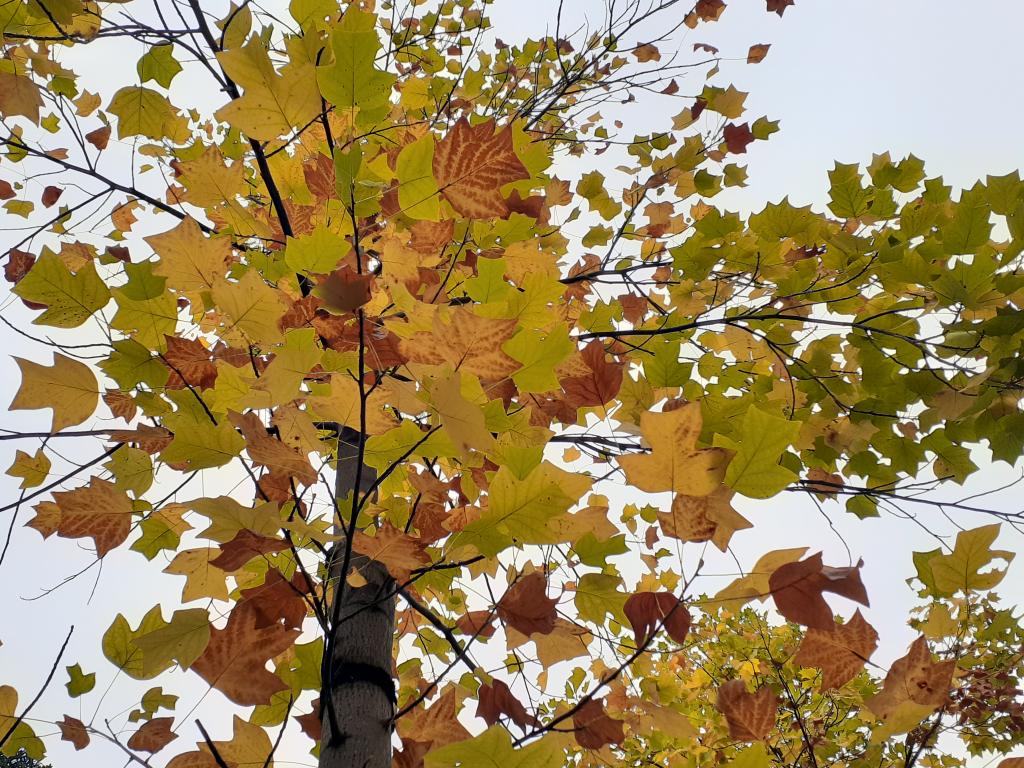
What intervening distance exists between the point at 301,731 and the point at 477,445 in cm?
87

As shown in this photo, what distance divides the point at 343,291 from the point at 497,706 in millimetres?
835

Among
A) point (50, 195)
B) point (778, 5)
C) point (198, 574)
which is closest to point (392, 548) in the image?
point (198, 574)

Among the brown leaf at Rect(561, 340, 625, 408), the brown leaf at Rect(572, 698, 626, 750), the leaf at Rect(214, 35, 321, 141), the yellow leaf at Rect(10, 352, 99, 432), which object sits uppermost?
the leaf at Rect(214, 35, 321, 141)

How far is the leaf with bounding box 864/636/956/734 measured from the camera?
0.74m

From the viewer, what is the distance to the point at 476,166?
874 millimetres

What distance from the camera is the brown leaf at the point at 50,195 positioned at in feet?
6.88

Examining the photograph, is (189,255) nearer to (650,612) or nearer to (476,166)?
(476,166)

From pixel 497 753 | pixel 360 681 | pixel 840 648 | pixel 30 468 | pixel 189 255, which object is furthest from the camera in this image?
pixel 30 468

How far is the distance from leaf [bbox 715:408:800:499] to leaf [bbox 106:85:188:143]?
149 cm

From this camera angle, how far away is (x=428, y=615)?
147 cm

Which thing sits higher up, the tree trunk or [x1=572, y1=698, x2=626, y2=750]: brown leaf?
the tree trunk

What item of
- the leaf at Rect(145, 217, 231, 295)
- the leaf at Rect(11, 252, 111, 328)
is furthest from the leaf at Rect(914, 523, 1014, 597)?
the leaf at Rect(11, 252, 111, 328)

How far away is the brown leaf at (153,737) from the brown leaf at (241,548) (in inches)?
24.0

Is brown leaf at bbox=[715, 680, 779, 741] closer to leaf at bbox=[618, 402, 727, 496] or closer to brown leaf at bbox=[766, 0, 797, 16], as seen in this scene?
leaf at bbox=[618, 402, 727, 496]
